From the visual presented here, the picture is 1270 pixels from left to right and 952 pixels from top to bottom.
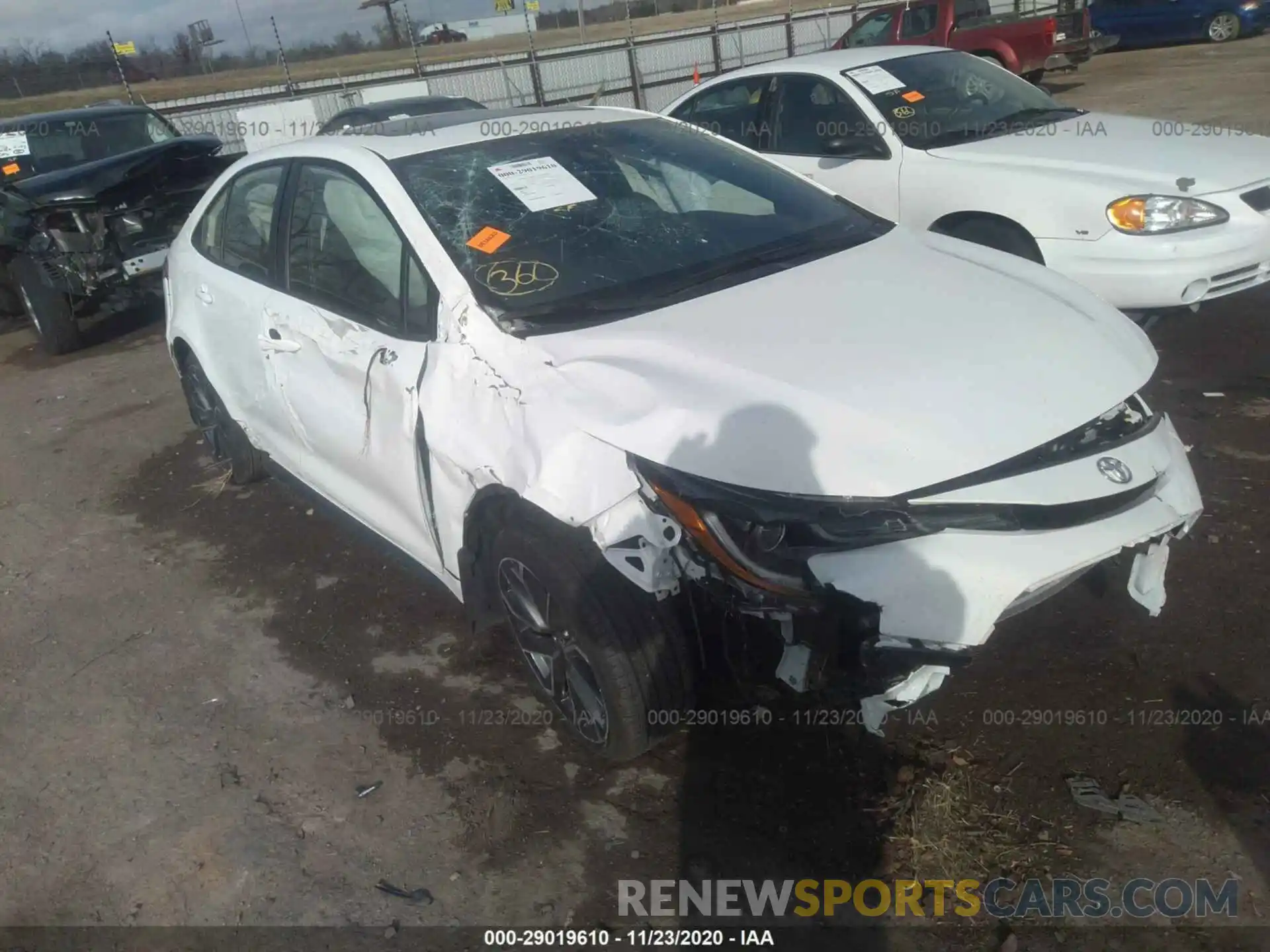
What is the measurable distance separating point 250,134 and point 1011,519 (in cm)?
1433

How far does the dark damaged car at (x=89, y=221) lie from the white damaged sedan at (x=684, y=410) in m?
4.60

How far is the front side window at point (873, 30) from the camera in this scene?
47.5 ft

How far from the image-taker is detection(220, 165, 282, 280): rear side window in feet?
12.9

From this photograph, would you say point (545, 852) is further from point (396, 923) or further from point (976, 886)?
point (976, 886)

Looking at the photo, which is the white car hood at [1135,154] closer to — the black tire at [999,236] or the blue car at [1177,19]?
the black tire at [999,236]

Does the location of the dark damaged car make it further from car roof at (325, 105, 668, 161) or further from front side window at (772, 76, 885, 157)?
front side window at (772, 76, 885, 157)

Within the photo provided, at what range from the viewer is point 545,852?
2.73 meters

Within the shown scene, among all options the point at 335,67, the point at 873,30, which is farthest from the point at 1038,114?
the point at 335,67

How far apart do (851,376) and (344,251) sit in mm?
1921

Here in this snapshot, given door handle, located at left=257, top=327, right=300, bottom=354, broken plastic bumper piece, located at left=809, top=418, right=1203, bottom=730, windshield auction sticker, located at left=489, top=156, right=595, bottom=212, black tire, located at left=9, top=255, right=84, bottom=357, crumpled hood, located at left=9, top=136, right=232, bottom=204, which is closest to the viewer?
broken plastic bumper piece, located at left=809, top=418, right=1203, bottom=730

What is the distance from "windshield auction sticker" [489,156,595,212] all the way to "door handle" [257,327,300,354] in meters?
0.99

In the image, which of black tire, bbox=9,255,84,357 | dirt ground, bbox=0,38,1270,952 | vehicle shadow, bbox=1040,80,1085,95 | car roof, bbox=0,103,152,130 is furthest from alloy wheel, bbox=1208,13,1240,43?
black tire, bbox=9,255,84,357

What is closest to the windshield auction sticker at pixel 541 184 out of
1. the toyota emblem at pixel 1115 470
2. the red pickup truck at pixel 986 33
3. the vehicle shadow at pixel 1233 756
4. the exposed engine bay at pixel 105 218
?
the toyota emblem at pixel 1115 470

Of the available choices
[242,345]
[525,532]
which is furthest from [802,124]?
[525,532]
